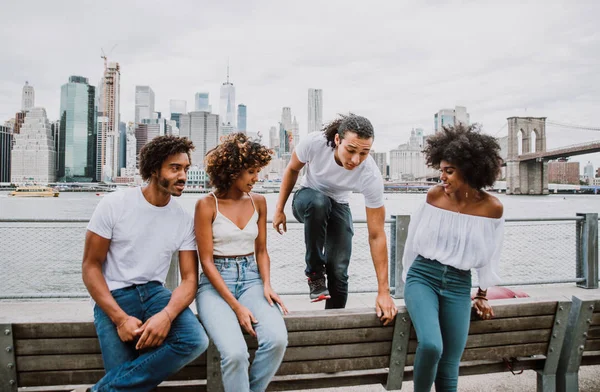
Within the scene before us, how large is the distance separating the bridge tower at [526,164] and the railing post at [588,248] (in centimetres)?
6726

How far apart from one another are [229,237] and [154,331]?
610mm

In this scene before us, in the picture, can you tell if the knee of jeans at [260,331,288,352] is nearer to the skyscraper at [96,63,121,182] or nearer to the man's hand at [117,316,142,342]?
the man's hand at [117,316,142,342]

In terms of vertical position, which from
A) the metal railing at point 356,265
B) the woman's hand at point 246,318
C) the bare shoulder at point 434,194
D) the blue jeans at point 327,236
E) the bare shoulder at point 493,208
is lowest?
the metal railing at point 356,265

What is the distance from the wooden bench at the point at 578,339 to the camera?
2225mm

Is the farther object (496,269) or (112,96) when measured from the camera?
(112,96)

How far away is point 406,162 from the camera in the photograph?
78.3 m

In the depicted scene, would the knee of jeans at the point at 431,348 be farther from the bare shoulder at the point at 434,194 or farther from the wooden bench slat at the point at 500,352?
the bare shoulder at the point at 434,194

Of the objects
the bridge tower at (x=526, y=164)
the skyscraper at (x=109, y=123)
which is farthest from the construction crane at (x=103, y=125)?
the bridge tower at (x=526, y=164)

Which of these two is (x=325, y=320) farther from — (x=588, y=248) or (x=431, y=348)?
(x=588, y=248)

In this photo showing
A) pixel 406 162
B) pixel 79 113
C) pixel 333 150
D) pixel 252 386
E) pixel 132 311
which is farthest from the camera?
pixel 79 113

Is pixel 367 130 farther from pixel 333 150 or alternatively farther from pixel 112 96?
pixel 112 96

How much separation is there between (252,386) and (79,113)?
14529 centimetres

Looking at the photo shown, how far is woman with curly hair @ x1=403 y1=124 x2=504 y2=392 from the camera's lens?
2.23 metres

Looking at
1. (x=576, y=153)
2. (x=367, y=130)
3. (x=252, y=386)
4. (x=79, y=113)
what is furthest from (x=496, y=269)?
(x=79, y=113)
